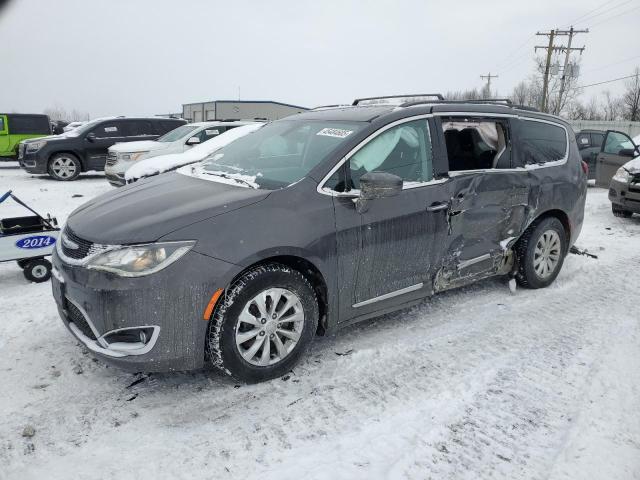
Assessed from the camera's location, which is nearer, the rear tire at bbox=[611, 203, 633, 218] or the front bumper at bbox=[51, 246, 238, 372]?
the front bumper at bbox=[51, 246, 238, 372]

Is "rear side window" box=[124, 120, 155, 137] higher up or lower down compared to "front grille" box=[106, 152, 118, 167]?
higher up

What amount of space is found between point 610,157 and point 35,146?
14308 millimetres

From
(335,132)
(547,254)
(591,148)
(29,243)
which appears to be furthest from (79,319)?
(591,148)

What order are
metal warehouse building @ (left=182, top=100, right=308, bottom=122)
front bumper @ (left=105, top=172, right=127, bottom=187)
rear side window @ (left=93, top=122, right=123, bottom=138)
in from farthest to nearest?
metal warehouse building @ (left=182, top=100, right=308, bottom=122), rear side window @ (left=93, top=122, right=123, bottom=138), front bumper @ (left=105, top=172, right=127, bottom=187)

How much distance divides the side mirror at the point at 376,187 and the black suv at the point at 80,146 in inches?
478

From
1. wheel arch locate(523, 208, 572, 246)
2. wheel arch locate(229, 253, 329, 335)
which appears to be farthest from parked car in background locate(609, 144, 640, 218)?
wheel arch locate(229, 253, 329, 335)

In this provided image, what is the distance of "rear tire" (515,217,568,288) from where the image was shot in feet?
15.6

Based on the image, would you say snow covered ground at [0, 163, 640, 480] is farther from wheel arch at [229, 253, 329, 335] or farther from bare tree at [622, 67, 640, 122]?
bare tree at [622, 67, 640, 122]

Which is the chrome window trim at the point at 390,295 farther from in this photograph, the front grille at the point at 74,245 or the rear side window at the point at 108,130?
the rear side window at the point at 108,130

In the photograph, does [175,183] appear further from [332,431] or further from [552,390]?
[552,390]

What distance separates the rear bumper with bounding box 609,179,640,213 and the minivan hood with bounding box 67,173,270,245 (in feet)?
25.6

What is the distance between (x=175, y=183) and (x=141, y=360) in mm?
1408

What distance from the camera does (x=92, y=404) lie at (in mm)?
2891

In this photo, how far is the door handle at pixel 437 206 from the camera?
3.75 metres
